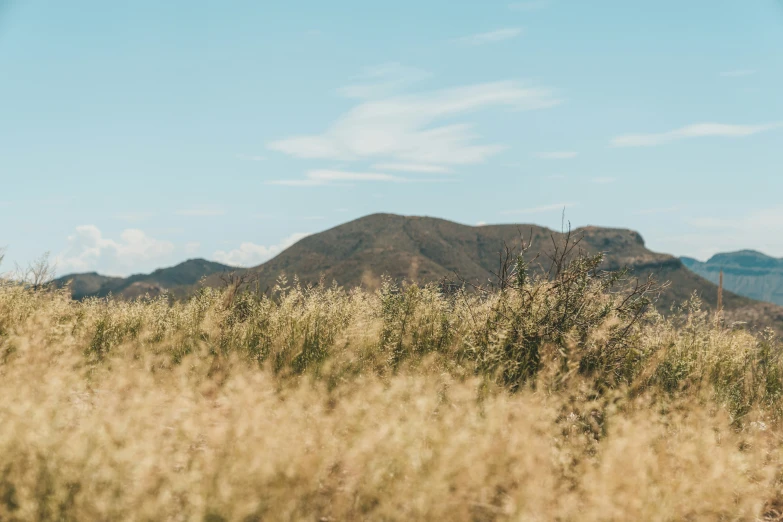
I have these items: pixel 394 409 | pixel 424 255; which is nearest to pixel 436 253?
pixel 424 255

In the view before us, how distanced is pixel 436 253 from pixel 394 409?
→ 147m

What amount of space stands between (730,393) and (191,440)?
21.8ft

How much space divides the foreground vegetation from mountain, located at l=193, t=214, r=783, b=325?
104124 mm

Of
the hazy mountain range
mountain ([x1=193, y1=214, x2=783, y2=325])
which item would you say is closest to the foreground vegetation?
the hazy mountain range

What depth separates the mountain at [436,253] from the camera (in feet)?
399

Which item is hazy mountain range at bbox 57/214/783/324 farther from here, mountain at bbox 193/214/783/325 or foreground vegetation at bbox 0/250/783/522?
foreground vegetation at bbox 0/250/783/522

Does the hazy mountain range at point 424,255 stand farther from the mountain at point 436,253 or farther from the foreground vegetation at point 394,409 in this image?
the foreground vegetation at point 394,409

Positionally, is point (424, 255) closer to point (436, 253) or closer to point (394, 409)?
point (436, 253)

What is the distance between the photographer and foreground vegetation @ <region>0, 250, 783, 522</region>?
3.58 m

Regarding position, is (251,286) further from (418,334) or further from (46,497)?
(46,497)

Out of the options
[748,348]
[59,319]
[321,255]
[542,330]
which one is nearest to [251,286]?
[59,319]

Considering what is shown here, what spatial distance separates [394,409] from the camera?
4.75m

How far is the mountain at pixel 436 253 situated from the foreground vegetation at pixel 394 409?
10412 centimetres

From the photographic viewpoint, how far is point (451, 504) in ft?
11.6
